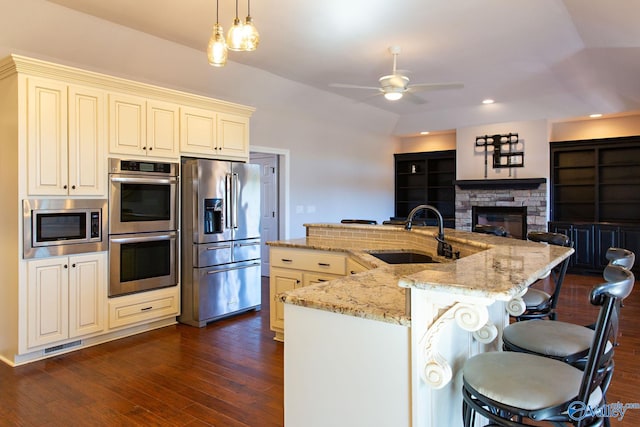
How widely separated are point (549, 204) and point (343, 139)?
3.91 metres

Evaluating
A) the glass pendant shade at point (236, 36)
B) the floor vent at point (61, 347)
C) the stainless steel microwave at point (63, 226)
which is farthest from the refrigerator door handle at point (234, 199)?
the glass pendant shade at point (236, 36)

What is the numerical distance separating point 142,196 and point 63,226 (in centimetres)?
73

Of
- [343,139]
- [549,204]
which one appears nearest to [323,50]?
[343,139]

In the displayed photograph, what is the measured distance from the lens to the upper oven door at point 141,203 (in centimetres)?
380

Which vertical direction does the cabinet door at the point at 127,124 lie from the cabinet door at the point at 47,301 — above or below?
above

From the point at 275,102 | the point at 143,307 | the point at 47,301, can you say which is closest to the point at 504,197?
the point at 275,102

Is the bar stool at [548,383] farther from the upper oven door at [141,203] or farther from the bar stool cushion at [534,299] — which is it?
the upper oven door at [141,203]

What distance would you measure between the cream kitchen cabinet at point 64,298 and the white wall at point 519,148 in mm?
6745

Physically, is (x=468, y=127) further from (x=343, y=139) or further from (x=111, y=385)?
(x=111, y=385)

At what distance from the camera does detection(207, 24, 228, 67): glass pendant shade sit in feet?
8.23

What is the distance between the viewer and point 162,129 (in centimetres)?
414

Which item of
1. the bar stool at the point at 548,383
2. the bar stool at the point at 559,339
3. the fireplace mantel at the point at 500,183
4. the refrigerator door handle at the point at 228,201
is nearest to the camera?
the bar stool at the point at 548,383

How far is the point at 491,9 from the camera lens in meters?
3.68

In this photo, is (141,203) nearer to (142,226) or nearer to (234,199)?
(142,226)
